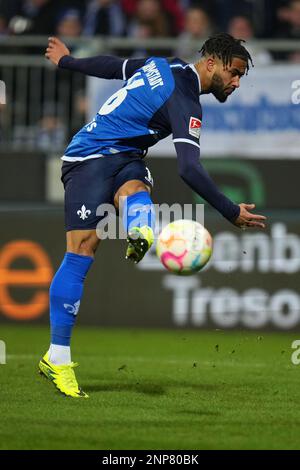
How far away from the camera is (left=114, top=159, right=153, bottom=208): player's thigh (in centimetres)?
720

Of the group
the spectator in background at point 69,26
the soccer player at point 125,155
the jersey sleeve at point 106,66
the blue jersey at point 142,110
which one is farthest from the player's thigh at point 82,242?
the spectator in background at point 69,26

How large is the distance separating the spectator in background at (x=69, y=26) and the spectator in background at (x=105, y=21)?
0.52 feet

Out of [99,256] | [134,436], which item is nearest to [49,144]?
[99,256]

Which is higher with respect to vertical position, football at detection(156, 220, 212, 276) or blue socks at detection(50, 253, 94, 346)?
football at detection(156, 220, 212, 276)

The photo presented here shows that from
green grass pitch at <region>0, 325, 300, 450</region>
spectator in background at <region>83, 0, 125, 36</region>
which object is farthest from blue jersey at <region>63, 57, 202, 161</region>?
spectator in background at <region>83, 0, 125, 36</region>

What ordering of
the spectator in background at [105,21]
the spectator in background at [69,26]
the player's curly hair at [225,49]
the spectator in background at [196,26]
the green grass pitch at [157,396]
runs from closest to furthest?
the green grass pitch at [157,396] → the player's curly hair at [225,49] → the spectator in background at [196,26] → the spectator in background at [69,26] → the spectator in background at [105,21]

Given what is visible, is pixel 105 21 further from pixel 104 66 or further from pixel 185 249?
pixel 185 249

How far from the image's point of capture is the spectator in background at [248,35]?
12320 mm

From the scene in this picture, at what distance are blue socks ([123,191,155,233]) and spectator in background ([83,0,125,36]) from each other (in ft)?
21.6

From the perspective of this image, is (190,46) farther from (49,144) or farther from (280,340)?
(280,340)

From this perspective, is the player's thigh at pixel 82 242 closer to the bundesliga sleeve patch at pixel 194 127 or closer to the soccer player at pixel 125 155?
the soccer player at pixel 125 155

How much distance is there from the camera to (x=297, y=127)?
1214 centimetres

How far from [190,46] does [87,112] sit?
4.64ft

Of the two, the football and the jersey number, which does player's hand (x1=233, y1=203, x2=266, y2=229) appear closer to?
the football
